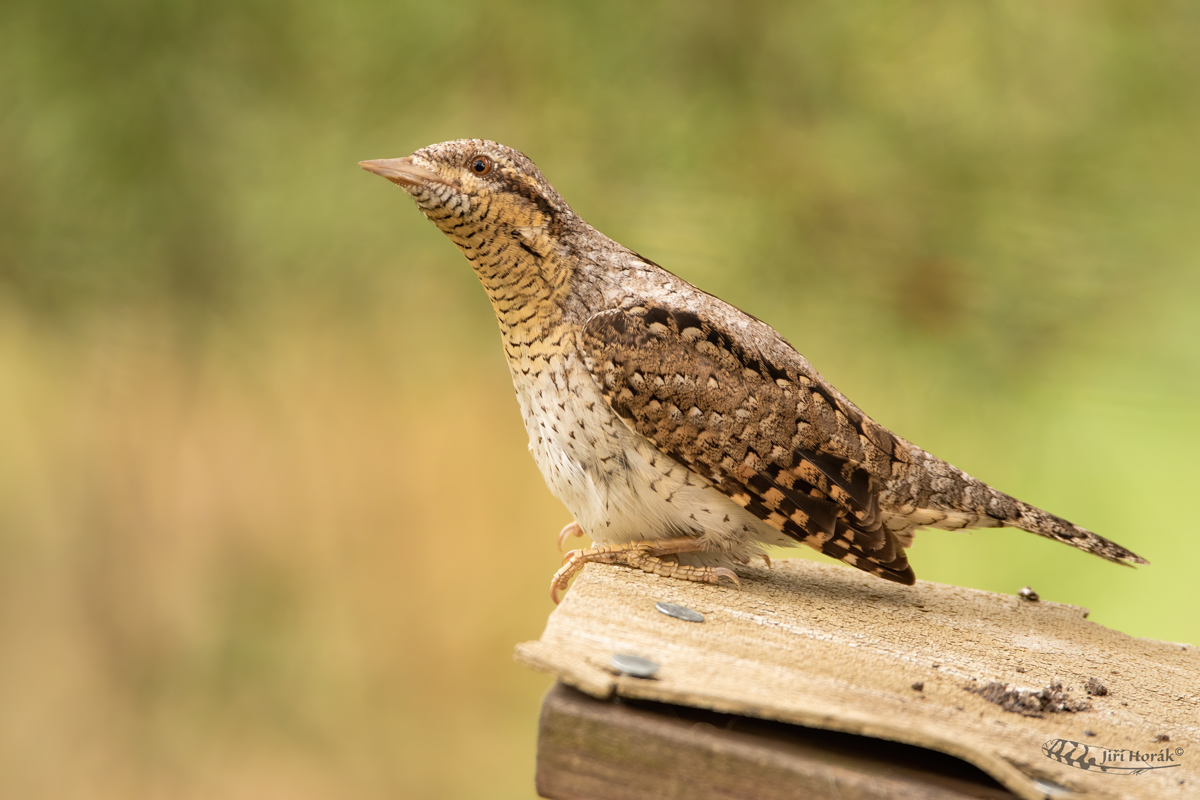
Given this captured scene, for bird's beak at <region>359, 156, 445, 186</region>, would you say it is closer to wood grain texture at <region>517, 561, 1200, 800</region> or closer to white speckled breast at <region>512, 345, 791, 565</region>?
white speckled breast at <region>512, 345, 791, 565</region>

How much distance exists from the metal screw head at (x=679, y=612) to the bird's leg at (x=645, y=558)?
0.85ft

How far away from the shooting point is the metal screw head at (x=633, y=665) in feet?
4.01

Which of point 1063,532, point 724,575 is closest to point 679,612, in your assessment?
point 724,575

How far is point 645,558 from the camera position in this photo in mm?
1957

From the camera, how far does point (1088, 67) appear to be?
11.5ft

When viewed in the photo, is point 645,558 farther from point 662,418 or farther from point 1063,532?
point 1063,532

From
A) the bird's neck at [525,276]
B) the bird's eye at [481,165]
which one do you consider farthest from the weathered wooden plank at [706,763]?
the bird's eye at [481,165]

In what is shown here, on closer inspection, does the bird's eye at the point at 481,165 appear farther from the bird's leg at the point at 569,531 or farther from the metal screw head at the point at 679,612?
the bird's leg at the point at 569,531

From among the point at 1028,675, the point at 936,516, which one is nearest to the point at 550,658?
the point at 1028,675

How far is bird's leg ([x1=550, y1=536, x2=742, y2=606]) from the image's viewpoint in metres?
1.92

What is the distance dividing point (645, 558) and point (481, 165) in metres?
0.89

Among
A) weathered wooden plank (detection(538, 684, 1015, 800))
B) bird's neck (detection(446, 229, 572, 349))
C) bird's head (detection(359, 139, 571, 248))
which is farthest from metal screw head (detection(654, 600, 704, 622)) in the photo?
bird's head (detection(359, 139, 571, 248))

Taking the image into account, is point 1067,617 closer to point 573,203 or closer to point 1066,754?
point 1066,754

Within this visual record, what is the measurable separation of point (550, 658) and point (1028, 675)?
0.97m
